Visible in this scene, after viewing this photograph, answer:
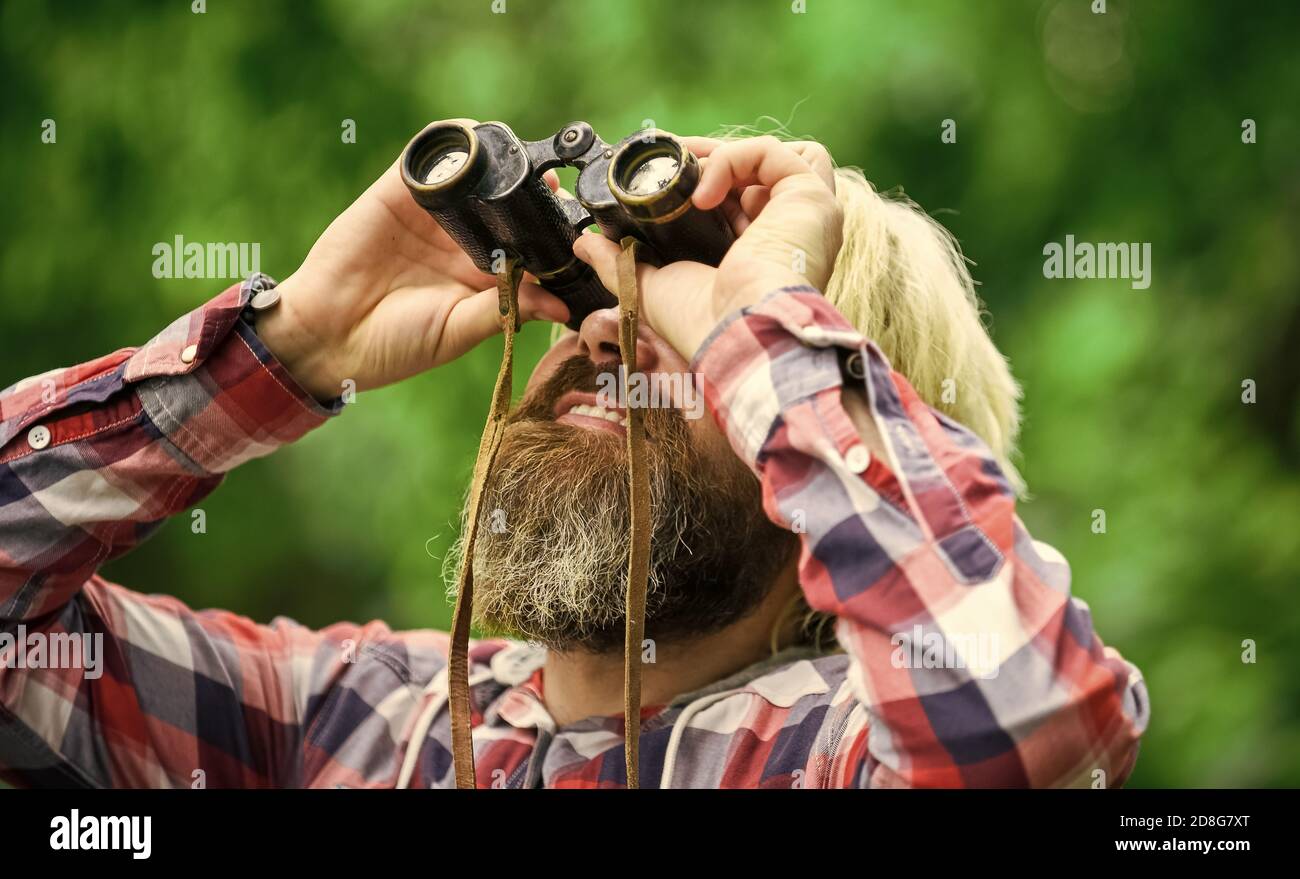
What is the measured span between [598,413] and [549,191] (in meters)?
0.29

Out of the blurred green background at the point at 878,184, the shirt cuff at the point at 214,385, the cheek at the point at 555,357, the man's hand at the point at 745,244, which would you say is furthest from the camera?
the blurred green background at the point at 878,184

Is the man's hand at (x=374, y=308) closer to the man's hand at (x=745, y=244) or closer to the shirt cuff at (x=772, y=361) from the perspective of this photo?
the man's hand at (x=745, y=244)

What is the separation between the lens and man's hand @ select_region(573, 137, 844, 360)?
113 cm

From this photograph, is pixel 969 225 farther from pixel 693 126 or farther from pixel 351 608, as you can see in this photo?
pixel 351 608

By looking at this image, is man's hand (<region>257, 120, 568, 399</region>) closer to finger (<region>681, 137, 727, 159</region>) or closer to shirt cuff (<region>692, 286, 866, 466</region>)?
finger (<region>681, 137, 727, 159</region>)

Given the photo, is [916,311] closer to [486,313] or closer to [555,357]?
[555,357]

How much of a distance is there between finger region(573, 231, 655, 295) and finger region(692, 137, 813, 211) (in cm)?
10

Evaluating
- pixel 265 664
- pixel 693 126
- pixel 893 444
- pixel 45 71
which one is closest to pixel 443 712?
pixel 265 664

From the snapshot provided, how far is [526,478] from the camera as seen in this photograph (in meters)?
1.42

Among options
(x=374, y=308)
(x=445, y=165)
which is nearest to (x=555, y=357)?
(x=374, y=308)

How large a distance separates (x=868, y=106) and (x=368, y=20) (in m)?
0.91

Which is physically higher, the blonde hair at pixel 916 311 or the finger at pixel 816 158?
the finger at pixel 816 158

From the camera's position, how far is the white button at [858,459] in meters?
1.00

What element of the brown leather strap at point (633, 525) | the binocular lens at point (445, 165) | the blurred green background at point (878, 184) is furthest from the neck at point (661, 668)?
the blurred green background at point (878, 184)
